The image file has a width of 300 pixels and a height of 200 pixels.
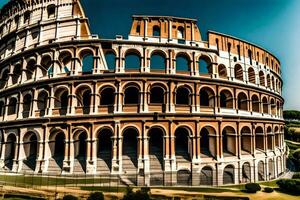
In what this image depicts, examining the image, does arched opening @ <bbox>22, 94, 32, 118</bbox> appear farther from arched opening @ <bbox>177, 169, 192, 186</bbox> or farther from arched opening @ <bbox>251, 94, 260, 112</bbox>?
arched opening @ <bbox>251, 94, 260, 112</bbox>

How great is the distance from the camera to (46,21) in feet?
90.0

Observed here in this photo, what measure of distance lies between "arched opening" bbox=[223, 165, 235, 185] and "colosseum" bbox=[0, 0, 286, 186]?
10cm

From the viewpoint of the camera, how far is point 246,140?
28484 millimetres

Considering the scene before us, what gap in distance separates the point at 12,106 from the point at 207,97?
77.2 ft

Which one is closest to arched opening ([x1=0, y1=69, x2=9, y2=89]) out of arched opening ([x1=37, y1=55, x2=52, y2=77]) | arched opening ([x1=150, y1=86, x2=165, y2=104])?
arched opening ([x1=37, y1=55, x2=52, y2=77])

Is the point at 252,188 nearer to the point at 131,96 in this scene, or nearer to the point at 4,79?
the point at 131,96

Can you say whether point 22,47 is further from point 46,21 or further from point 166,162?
point 166,162

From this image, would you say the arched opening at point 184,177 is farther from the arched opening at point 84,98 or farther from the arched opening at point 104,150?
the arched opening at point 84,98

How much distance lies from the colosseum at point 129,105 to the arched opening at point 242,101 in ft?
0.43

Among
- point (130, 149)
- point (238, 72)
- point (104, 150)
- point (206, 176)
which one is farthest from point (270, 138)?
point (104, 150)

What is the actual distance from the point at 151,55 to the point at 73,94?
9.37m

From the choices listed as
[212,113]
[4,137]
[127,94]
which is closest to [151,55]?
[127,94]

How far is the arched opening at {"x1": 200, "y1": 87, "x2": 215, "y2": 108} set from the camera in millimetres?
26109

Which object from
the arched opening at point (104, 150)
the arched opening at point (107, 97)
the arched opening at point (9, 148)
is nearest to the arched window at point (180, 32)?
the arched opening at point (107, 97)
